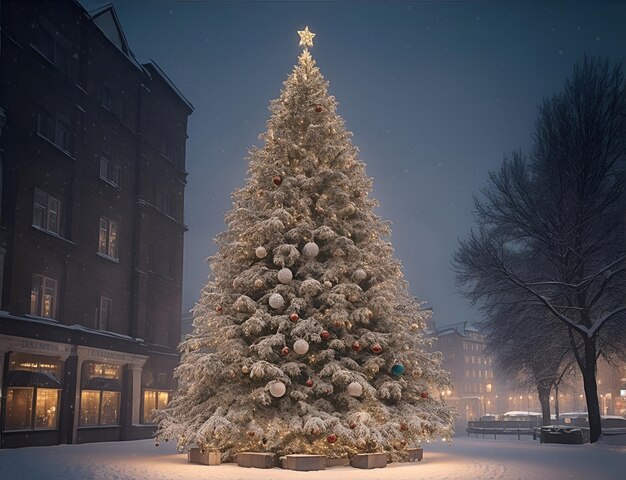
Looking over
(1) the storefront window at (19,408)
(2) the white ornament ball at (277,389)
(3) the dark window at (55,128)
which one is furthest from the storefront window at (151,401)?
(2) the white ornament ball at (277,389)

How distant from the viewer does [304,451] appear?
1731cm

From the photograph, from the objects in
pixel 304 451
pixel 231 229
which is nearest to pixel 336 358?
pixel 304 451

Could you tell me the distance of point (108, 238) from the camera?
3528cm

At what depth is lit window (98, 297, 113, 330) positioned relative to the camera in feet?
112

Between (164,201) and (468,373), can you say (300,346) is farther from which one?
(468,373)

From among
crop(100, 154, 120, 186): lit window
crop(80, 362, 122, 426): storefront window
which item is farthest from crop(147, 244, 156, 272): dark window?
crop(80, 362, 122, 426): storefront window

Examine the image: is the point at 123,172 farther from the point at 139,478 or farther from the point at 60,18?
the point at 139,478

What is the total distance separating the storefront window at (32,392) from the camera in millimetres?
26969

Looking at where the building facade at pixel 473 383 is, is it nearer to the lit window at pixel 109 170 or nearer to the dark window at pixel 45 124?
the lit window at pixel 109 170

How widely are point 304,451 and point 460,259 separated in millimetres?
16923

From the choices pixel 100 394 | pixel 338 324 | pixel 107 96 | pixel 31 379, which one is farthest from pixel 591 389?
pixel 107 96

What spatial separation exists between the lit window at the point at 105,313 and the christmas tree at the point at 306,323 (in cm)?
1588

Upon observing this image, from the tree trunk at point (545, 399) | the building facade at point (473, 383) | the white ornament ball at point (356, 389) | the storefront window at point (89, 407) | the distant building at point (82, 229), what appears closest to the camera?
the white ornament ball at point (356, 389)

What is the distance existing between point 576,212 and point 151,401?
932 inches
